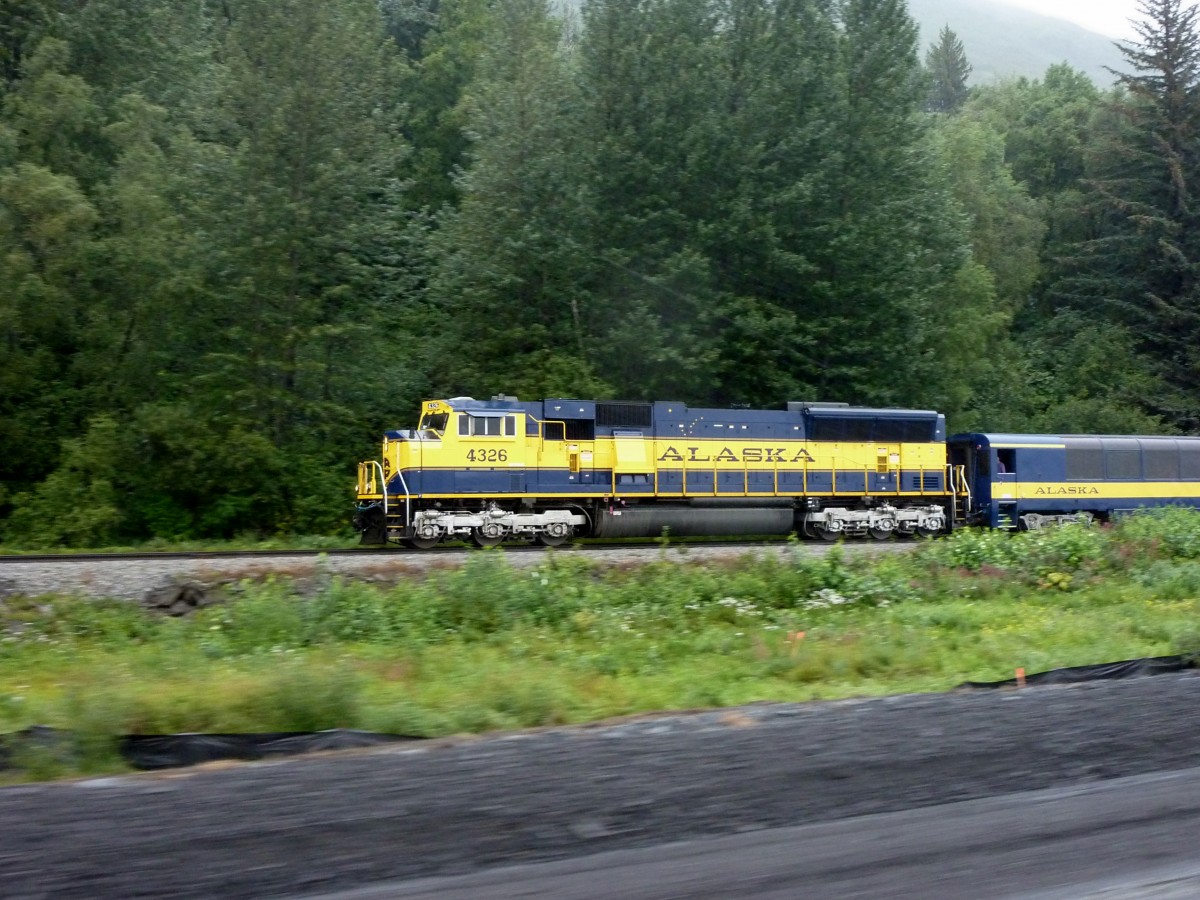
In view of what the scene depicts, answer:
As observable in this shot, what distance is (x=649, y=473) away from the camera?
26.3m

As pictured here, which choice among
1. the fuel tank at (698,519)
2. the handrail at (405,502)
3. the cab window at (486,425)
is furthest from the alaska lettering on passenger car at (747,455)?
the handrail at (405,502)

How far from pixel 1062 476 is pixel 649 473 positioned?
12.6 m

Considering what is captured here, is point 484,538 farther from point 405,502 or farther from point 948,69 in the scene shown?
point 948,69

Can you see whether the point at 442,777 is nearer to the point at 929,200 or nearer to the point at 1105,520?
the point at 1105,520

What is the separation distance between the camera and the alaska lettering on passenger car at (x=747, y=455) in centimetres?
2672

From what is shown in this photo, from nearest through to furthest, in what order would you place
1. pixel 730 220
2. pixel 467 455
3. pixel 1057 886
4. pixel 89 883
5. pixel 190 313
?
pixel 89 883
pixel 1057 886
pixel 467 455
pixel 190 313
pixel 730 220

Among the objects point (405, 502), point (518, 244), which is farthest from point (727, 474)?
point (518, 244)

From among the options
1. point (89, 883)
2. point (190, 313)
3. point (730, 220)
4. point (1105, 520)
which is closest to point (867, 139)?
point (730, 220)

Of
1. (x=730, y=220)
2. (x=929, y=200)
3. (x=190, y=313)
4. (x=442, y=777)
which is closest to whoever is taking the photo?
(x=442, y=777)

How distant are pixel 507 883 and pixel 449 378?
28876 mm

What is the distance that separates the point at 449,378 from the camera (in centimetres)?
3400

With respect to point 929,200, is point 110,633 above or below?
below

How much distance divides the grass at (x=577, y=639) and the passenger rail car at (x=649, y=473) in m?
5.79

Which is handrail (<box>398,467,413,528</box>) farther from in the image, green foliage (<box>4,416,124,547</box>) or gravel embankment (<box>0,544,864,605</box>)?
green foliage (<box>4,416,124,547</box>)
